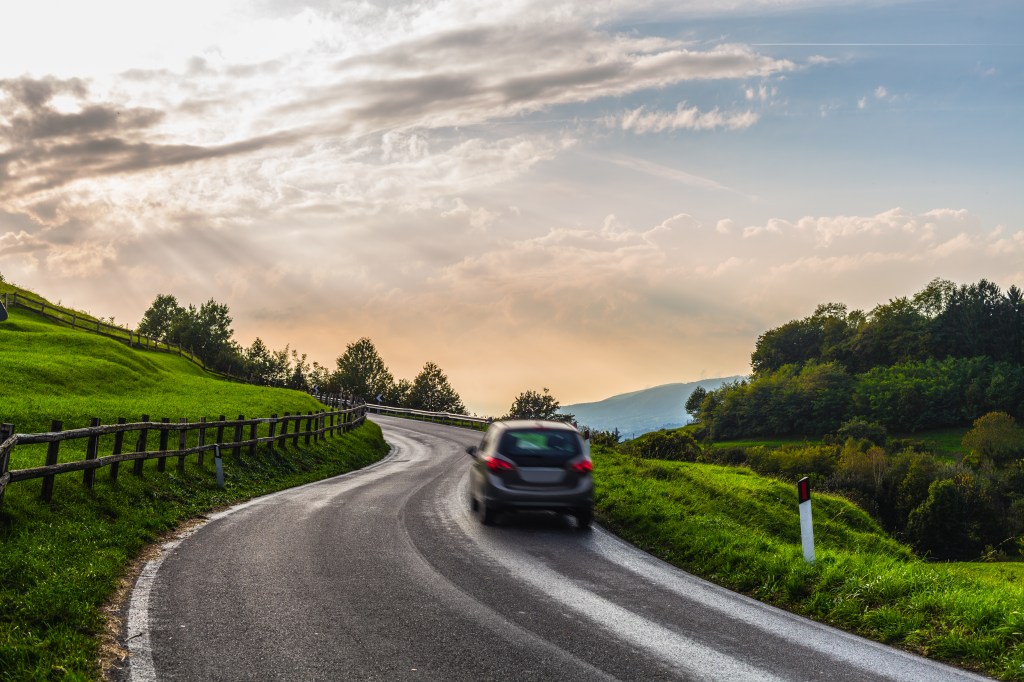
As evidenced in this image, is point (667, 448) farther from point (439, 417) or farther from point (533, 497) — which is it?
point (439, 417)

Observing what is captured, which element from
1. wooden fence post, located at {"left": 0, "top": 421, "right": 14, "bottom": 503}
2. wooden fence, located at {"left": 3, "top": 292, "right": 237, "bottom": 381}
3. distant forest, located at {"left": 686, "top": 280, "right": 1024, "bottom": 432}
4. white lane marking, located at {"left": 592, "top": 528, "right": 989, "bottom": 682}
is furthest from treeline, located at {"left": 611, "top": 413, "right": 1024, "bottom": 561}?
wooden fence, located at {"left": 3, "top": 292, "right": 237, "bottom": 381}

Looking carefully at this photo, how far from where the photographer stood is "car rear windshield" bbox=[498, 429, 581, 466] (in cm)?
1327

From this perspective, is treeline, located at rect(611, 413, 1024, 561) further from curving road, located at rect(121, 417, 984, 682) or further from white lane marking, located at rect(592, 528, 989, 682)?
curving road, located at rect(121, 417, 984, 682)

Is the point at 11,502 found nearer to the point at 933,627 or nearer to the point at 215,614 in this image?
the point at 215,614

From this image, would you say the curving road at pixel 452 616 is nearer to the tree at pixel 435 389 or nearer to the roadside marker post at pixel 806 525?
the roadside marker post at pixel 806 525

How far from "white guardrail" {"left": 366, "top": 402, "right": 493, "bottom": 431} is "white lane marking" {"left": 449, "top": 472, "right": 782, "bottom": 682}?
42.4 meters

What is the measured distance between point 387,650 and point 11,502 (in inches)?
291

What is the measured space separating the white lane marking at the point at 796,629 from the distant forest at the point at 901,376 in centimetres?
13168

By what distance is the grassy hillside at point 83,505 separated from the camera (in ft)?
22.3

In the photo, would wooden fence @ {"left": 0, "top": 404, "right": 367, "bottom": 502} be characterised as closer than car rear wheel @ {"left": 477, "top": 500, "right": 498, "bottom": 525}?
Yes

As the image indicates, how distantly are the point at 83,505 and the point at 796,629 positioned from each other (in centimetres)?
1055

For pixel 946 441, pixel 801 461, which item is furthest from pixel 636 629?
pixel 946 441

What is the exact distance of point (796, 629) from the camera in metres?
7.88

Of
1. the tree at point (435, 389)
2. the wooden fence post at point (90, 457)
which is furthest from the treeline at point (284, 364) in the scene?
the wooden fence post at point (90, 457)
